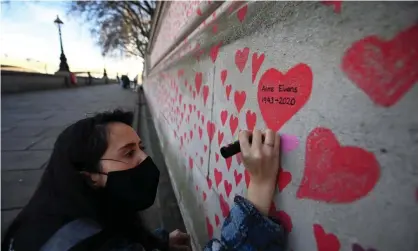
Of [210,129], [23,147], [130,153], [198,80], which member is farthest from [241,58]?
[23,147]

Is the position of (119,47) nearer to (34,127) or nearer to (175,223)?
(34,127)

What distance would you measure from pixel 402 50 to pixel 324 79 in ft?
0.70

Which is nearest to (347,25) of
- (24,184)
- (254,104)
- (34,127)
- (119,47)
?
(254,104)

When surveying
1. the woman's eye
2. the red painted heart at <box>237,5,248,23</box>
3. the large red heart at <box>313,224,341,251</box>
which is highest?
the red painted heart at <box>237,5,248,23</box>

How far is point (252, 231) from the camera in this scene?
102 cm

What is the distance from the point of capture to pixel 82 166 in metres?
1.41

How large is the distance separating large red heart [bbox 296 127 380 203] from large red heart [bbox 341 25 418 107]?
0.15 meters

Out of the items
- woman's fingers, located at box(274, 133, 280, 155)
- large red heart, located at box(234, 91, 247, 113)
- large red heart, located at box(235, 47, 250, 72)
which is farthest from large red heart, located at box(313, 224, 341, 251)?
large red heart, located at box(235, 47, 250, 72)

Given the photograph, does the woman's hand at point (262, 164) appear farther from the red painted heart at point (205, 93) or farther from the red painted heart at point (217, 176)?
the red painted heart at point (205, 93)

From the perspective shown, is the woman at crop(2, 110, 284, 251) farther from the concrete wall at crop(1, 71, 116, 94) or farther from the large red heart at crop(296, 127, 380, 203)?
the concrete wall at crop(1, 71, 116, 94)

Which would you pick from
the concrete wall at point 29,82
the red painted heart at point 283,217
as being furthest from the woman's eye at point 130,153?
the concrete wall at point 29,82

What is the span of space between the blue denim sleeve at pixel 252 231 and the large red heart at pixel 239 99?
475mm

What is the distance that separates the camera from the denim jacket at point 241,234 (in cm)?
102

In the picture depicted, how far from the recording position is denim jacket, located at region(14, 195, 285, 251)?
1023mm
